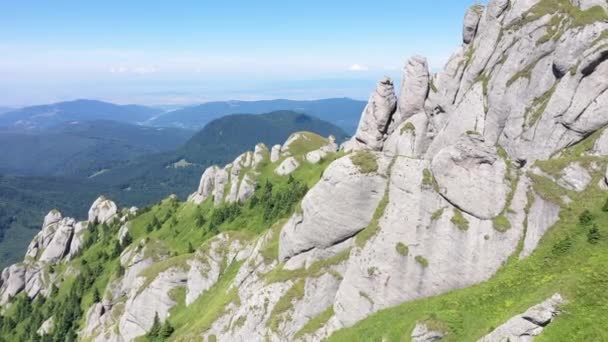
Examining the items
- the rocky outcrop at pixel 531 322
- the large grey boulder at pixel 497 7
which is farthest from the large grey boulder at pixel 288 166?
the rocky outcrop at pixel 531 322

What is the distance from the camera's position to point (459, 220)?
48.7m

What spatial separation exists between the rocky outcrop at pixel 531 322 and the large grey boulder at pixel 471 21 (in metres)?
78.6

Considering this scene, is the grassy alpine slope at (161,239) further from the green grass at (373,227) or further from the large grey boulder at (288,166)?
the green grass at (373,227)

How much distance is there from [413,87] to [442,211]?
55.4m

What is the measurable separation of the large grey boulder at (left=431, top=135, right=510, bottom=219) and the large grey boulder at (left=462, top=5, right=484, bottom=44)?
193 ft

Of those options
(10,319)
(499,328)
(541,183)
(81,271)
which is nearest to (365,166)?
(541,183)

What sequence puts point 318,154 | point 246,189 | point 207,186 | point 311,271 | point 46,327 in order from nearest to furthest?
point 311,271
point 46,327
point 318,154
point 246,189
point 207,186

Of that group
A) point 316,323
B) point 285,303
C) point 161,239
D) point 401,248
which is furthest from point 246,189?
point 401,248

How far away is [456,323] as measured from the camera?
40938mm

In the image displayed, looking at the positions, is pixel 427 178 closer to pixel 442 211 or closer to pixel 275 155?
pixel 442 211

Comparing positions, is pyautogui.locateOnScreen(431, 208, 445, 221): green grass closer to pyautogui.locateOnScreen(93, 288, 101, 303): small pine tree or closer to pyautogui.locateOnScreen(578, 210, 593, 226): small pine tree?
pyautogui.locateOnScreen(578, 210, 593, 226): small pine tree

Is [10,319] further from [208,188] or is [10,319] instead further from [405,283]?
[405,283]

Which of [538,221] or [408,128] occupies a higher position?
[408,128]

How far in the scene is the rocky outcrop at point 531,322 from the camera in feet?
111
